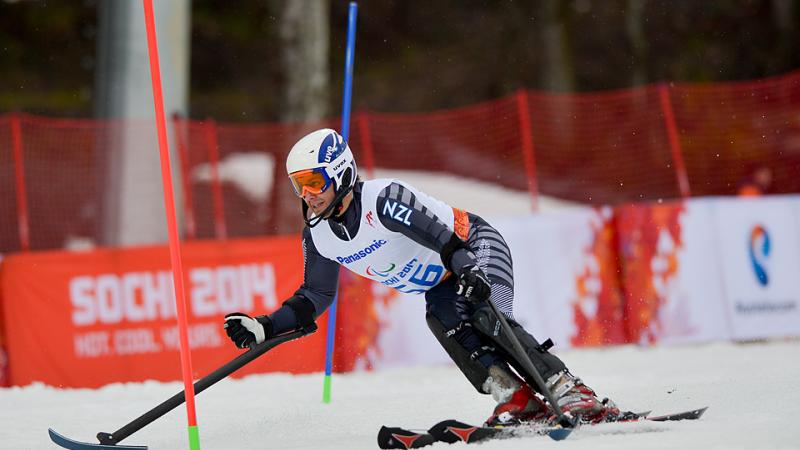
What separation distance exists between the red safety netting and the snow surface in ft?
7.37

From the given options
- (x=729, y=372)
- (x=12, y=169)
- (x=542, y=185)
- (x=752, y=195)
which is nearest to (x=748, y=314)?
(x=752, y=195)

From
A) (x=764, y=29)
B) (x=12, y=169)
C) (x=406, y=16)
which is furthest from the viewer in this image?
(x=406, y=16)

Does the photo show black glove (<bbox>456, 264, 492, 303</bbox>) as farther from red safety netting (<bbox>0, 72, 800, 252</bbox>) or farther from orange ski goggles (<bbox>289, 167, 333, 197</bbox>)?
red safety netting (<bbox>0, 72, 800, 252</bbox>)

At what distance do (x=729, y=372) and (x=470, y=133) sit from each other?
19.2 feet

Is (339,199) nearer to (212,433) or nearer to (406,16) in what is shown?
(212,433)

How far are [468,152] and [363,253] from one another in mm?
8934

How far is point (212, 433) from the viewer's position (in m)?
6.10

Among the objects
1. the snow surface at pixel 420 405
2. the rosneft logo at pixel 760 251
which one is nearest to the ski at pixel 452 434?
the snow surface at pixel 420 405

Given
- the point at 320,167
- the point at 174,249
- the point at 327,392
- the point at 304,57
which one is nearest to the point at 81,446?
the point at 174,249

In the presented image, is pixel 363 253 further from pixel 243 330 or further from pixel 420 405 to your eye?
pixel 420 405

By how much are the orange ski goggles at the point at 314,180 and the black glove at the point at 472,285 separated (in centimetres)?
76

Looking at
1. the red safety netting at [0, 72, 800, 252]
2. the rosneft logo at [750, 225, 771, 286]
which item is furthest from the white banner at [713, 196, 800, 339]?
the red safety netting at [0, 72, 800, 252]

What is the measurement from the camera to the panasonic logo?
17.5 ft

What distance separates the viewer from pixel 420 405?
6988 mm
